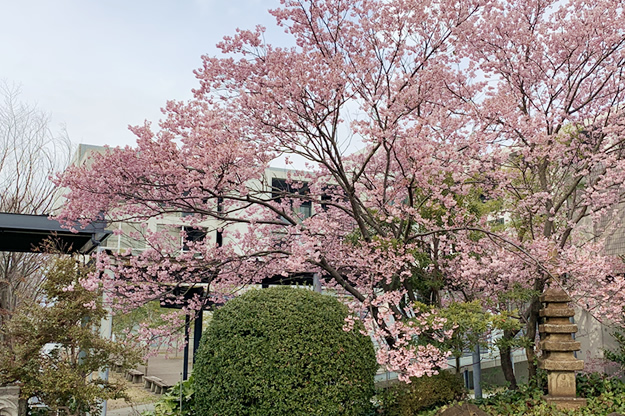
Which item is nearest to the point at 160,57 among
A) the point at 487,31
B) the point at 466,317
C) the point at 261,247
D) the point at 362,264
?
the point at 261,247

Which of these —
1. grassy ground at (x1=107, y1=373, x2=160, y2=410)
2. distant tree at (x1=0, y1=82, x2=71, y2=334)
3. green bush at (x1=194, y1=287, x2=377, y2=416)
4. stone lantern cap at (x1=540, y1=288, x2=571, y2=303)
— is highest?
distant tree at (x1=0, y1=82, x2=71, y2=334)

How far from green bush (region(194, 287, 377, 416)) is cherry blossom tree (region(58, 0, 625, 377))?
431 mm

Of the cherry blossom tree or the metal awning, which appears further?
the metal awning

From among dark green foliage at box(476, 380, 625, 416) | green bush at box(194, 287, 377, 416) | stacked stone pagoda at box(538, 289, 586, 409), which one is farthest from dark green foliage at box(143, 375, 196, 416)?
stacked stone pagoda at box(538, 289, 586, 409)

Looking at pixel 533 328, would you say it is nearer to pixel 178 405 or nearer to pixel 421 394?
pixel 421 394

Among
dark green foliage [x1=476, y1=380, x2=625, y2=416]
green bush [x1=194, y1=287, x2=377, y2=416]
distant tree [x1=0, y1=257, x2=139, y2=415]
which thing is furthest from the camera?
distant tree [x1=0, y1=257, x2=139, y2=415]

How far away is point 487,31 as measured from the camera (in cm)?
748

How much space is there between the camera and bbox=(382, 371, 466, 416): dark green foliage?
19.9 ft

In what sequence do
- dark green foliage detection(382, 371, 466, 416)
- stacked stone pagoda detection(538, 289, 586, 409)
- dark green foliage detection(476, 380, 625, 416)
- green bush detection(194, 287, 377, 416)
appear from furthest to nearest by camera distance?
dark green foliage detection(382, 371, 466, 416)
stacked stone pagoda detection(538, 289, 586, 409)
dark green foliage detection(476, 380, 625, 416)
green bush detection(194, 287, 377, 416)

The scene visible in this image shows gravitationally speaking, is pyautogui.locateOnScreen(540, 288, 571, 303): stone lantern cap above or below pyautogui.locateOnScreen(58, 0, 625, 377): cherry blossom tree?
below

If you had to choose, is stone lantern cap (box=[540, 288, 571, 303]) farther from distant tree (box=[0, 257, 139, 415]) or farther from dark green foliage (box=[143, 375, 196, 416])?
distant tree (box=[0, 257, 139, 415])

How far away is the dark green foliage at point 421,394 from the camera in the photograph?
6.05 meters

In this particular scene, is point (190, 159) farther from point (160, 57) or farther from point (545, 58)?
point (545, 58)

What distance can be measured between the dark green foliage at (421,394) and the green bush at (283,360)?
0.64 metres
